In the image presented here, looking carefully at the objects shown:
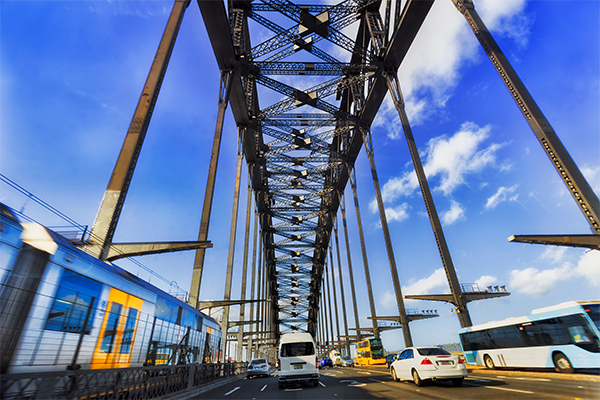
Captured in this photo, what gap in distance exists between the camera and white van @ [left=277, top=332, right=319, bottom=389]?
1300 centimetres

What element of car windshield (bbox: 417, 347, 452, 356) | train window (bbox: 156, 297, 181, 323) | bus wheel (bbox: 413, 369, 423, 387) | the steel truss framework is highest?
the steel truss framework

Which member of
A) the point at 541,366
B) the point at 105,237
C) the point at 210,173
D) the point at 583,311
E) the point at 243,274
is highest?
the point at 210,173

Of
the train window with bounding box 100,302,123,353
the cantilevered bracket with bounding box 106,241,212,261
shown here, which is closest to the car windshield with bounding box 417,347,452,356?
the train window with bounding box 100,302,123,353

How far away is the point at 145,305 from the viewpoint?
9406 mm

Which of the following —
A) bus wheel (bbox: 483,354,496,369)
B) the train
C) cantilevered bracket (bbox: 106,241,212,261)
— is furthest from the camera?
bus wheel (bbox: 483,354,496,369)

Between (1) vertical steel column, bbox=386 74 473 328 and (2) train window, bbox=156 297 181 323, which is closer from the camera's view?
(2) train window, bbox=156 297 181 323

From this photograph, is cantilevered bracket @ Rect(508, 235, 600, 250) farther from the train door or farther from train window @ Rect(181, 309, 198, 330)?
train window @ Rect(181, 309, 198, 330)

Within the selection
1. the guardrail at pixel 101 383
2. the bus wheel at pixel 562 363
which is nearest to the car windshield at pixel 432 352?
the bus wheel at pixel 562 363

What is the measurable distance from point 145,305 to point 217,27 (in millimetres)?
22159

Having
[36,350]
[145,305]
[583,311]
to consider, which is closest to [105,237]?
[145,305]

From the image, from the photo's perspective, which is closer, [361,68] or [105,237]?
[105,237]

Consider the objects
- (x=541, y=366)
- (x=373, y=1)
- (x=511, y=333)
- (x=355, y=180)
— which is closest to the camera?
(x=541, y=366)

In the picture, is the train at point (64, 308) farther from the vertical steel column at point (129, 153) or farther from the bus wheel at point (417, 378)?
the bus wheel at point (417, 378)

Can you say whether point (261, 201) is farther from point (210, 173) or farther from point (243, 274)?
point (210, 173)
